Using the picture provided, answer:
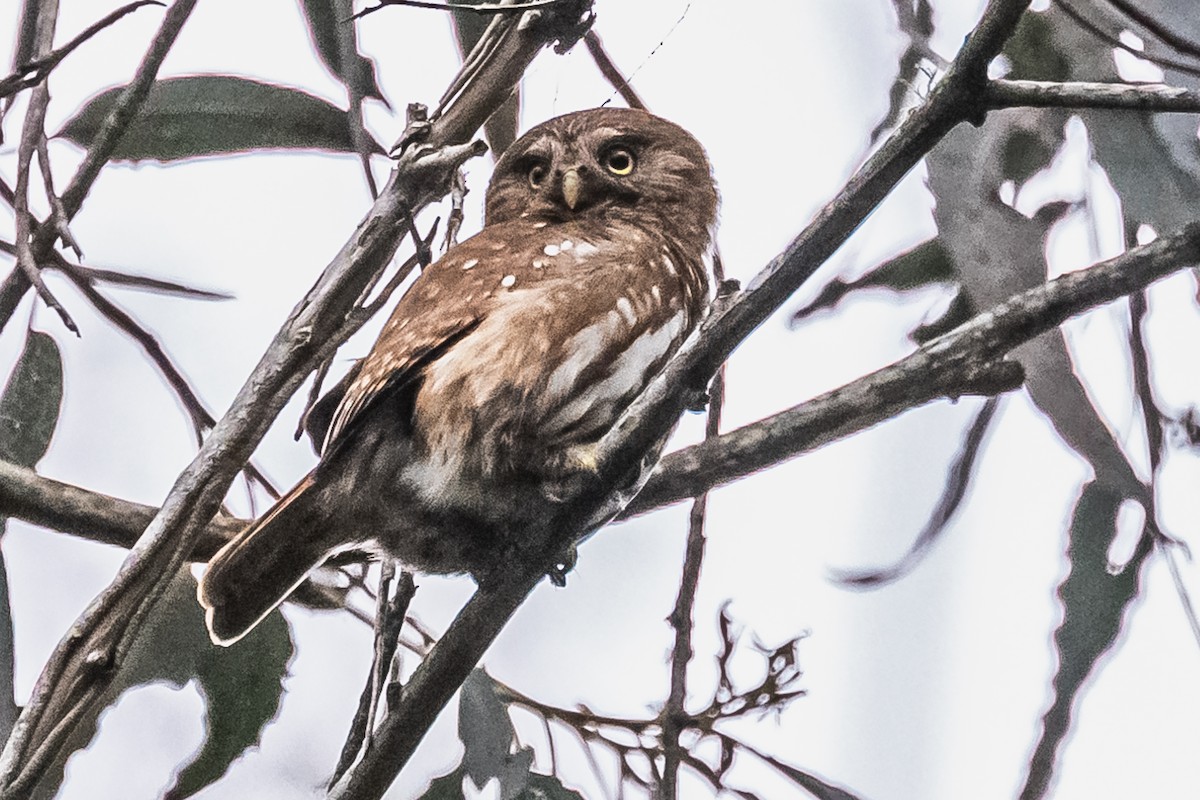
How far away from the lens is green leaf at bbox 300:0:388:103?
1.82 metres

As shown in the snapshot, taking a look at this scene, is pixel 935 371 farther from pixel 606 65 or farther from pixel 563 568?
Answer: pixel 606 65

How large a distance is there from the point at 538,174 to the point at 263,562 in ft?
2.73

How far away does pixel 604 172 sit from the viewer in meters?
2.11

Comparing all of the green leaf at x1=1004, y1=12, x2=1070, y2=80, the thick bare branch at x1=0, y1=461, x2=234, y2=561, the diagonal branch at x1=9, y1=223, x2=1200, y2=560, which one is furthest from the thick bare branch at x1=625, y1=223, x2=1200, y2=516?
the thick bare branch at x1=0, y1=461, x2=234, y2=561

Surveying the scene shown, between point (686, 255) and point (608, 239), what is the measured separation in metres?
0.18

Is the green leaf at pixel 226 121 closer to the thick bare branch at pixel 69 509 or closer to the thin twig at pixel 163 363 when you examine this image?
the thin twig at pixel 163 363

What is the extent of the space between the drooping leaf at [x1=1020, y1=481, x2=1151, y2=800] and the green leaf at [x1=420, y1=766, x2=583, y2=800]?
50 centimetres

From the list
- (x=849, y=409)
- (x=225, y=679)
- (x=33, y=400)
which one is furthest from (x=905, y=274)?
(x=33, y=400)

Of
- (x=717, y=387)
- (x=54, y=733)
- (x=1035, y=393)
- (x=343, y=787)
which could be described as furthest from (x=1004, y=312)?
(x=54, y=733)

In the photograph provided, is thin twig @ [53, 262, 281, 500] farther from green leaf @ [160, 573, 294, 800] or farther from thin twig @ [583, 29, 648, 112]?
thin twig @ [583, 29, 648, 112]

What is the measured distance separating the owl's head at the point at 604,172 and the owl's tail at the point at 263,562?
694 millimetres

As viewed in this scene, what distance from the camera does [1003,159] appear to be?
1.68 m

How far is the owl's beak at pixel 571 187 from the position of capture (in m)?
2.03

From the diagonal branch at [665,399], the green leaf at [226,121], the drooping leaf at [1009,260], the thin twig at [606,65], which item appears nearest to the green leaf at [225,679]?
the diagonal branch at [665,399]
